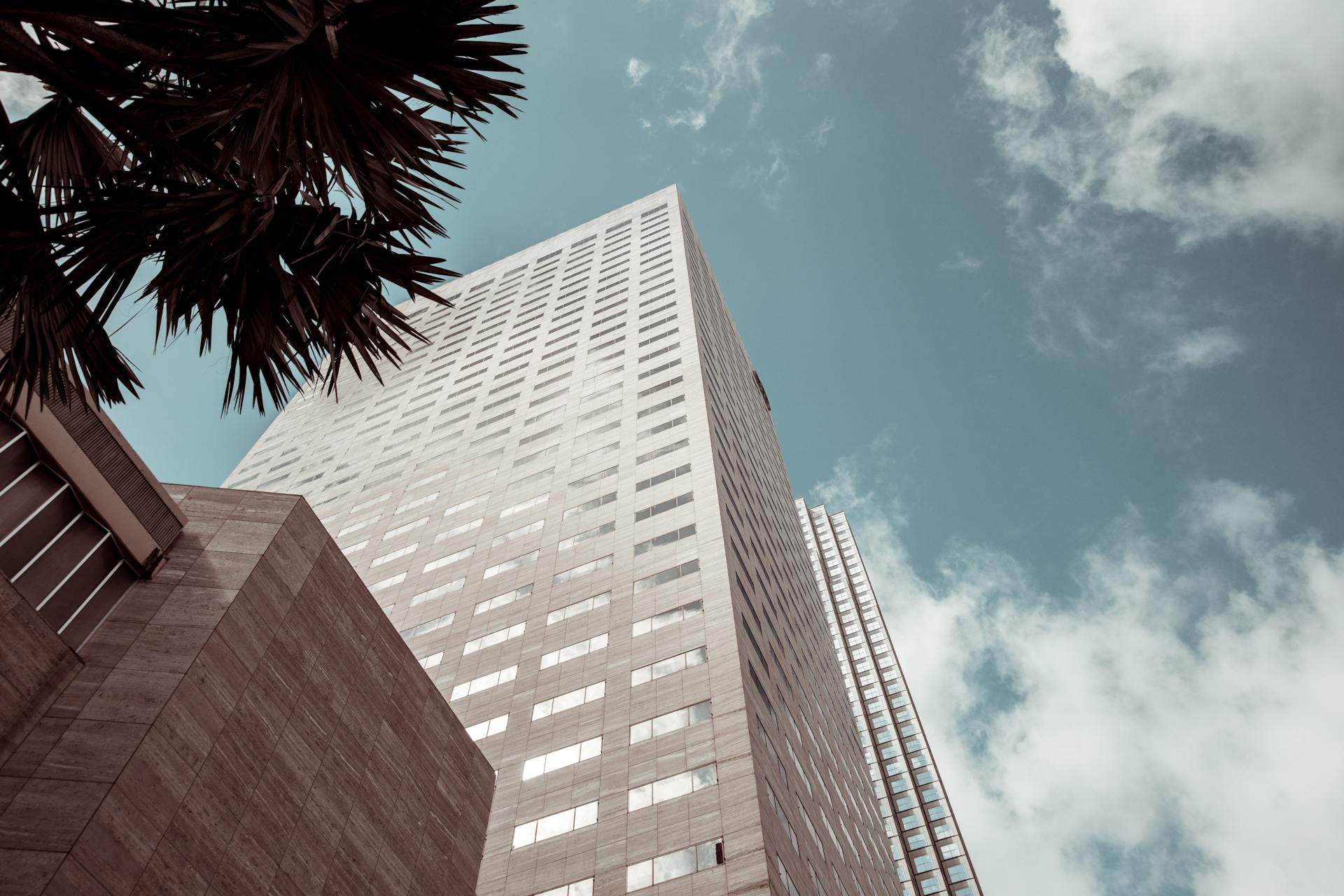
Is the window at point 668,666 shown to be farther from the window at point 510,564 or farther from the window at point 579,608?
the window at point 510,564

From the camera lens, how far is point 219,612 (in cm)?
1368

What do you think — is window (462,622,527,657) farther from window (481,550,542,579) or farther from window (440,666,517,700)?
window (481,550,542,579)

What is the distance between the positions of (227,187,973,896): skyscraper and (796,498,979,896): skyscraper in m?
32.1

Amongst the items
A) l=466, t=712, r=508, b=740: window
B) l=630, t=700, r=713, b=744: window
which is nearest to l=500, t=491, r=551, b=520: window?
l=466, t=712, r=508, b=740: window

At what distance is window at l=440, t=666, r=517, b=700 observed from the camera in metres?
33.6

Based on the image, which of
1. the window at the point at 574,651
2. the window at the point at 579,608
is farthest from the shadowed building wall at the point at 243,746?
the window at the point at 579,608

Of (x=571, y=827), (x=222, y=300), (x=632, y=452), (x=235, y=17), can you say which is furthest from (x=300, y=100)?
(x=632, y=452)

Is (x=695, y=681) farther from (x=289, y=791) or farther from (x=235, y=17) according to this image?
(x=235, y=17)

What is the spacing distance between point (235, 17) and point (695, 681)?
26.4m

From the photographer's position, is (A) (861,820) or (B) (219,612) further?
(A) (861,820)

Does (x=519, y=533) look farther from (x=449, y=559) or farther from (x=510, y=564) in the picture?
(x=449, y=559)

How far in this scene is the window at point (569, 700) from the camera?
101 feet

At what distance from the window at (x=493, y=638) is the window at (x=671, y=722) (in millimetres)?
9479

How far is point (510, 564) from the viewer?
4138 centimetres
